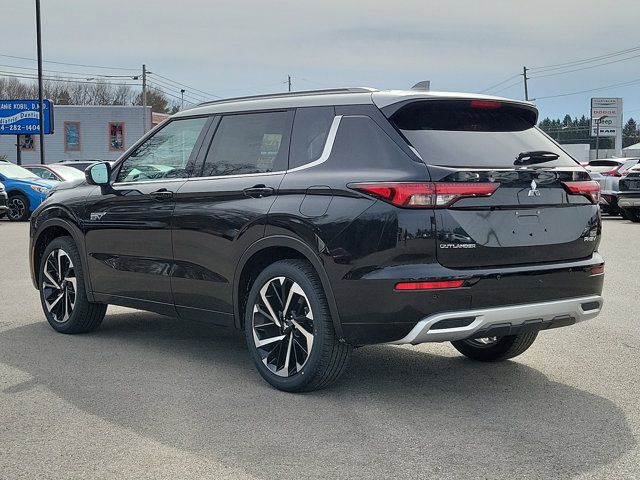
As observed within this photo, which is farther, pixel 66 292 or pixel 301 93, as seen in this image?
pixel 66 292

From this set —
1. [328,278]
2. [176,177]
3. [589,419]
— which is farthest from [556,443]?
[176,177]

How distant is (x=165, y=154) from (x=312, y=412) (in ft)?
8.41

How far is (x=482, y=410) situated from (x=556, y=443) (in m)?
0.68

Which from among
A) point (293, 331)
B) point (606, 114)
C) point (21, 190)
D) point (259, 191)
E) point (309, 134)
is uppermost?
point (606, 114)

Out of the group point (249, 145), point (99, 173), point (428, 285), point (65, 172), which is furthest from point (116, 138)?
point (428, 285)

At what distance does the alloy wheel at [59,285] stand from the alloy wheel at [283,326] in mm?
2423

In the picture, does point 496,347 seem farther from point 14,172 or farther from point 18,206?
point 14,172

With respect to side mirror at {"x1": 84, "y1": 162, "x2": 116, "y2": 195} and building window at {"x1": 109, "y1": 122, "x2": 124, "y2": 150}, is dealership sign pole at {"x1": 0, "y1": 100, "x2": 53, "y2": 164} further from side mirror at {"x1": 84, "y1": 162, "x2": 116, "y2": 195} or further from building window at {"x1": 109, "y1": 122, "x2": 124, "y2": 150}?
side mirror at {"x1": 84, "y1": 162, "x2": 116, "y2": 195}

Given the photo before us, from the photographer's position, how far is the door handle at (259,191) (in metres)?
5.49

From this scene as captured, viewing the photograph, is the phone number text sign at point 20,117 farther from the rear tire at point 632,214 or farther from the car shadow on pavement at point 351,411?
the car shadow on pavement at point 351,411

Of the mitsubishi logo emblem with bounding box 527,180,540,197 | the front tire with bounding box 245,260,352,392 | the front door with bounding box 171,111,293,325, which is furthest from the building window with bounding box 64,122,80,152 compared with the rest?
the mitsubishi logo emblem with bounding box 527,180,540,197

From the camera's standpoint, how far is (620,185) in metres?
21.8

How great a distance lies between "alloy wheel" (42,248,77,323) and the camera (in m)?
7.31

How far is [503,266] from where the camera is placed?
4.94m
